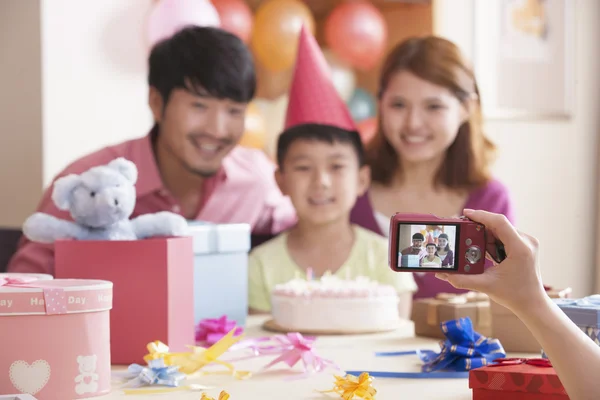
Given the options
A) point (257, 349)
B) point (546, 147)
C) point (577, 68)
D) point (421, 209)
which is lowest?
point (257, 349)

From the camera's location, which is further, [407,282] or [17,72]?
[17,72]

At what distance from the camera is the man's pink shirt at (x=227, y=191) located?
6.42 ft

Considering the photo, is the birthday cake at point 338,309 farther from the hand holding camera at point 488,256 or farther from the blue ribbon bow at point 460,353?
the hand holding camera at point 488,256

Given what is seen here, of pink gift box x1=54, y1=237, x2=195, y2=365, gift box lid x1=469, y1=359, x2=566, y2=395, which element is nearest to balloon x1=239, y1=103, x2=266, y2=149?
pink gift box x1=54, y1=237, x2=195, y2=365

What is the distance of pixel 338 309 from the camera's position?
1.55 meters

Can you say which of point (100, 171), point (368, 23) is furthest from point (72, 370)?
point (368, 23)

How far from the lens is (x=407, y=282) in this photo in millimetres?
1958

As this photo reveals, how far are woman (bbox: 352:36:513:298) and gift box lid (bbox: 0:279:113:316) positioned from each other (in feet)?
3.90

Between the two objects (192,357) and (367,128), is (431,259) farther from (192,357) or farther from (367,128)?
(367,128)

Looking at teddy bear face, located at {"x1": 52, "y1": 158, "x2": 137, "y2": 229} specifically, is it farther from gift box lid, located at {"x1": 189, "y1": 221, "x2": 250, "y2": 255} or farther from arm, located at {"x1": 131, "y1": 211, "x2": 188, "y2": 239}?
gift box lid, located at {"x1": 189, "y1": 221, "x2": 250, "y2": 255}

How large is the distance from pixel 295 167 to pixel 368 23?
0.78 metres

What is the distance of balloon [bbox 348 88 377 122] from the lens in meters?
2.75

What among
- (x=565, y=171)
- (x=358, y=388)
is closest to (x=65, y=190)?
(x=358, y=388)

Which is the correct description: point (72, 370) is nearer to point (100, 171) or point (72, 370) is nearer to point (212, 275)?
point (100, 171)
